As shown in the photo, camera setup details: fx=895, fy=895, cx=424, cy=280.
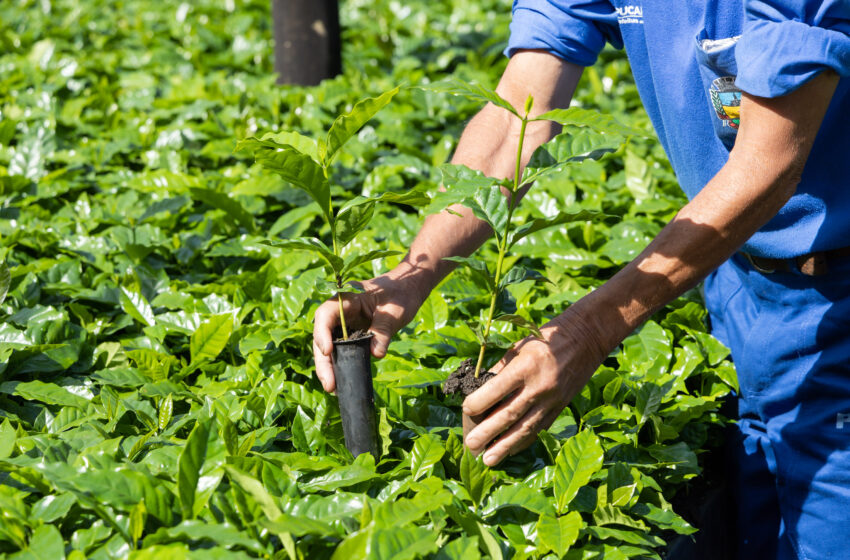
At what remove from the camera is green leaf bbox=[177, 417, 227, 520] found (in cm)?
156

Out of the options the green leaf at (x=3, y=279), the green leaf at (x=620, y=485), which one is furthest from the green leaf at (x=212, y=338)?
the green leaf at (x=620, y=485)

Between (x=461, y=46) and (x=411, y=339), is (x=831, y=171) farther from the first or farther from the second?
(x=461, y=46)

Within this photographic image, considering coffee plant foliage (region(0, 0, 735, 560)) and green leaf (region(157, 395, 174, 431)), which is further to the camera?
green leaf (region(157, 395, 174, 431))

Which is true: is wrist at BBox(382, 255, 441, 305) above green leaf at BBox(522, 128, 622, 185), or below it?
below

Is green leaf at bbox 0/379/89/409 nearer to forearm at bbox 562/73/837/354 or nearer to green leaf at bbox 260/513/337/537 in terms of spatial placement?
green leaf at bbox 260/513/337/537

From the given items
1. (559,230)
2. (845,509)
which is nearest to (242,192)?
(559,230)

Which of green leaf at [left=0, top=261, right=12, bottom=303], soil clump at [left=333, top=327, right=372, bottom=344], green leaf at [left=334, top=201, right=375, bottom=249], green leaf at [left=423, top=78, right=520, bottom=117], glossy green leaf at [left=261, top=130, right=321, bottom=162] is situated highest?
green leaf at [left=423, top=78, right=520, bottom=117]

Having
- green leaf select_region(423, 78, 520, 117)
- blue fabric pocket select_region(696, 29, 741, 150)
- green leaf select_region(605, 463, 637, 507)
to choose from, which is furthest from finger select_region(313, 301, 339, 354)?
blue fabric pocket select_region(696, 29, 741, 150)

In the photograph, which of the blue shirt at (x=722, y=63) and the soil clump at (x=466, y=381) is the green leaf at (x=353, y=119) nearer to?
the soil clump at (x=466, y=381)

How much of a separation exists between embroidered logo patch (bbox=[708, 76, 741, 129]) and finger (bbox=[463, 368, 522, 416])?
82 centimetres

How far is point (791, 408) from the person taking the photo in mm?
2365

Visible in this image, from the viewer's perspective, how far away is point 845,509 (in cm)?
227

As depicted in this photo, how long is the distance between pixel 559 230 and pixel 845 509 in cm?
125

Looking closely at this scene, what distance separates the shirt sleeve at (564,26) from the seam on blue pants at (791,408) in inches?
27.7
